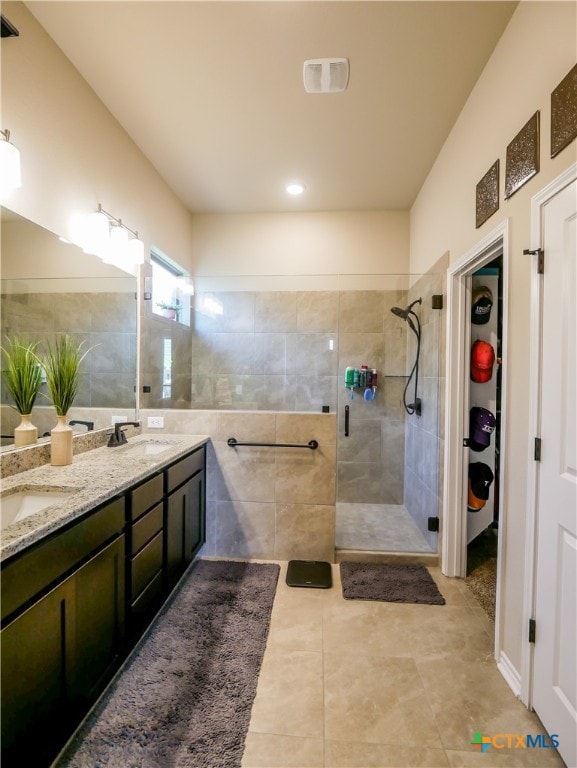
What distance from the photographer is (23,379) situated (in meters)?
1.63

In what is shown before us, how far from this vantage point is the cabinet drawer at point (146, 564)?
62.9 inches

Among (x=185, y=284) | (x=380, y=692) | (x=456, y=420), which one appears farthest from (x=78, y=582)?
(x=185, y=284)

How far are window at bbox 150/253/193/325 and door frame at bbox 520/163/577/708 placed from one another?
258cm

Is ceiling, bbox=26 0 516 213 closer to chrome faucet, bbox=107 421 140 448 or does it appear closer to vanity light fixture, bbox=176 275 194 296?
vanity light fixture, bbox=176 275 194 296

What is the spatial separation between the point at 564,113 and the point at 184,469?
2.43 m

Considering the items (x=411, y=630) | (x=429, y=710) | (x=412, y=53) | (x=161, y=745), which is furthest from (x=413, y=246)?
(x=161, y=745)

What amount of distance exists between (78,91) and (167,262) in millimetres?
1359

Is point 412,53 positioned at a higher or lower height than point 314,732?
higher

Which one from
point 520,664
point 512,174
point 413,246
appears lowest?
point 520,664

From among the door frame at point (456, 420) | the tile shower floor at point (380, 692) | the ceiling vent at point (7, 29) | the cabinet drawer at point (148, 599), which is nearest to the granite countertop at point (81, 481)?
the cabinet drawer at point (148, 599)

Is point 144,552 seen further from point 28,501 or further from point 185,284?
point 185,284

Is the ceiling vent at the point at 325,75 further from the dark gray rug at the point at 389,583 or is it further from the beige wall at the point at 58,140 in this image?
the dark gray rug at the point at 389,583

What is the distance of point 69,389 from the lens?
1761mm

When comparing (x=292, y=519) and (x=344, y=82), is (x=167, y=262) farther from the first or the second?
(x=292, y=519)
